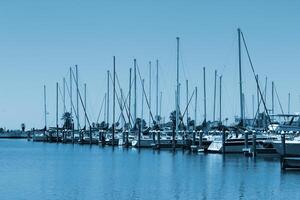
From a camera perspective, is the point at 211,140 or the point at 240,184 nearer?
the point at 240,184

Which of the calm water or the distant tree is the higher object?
the distant tree

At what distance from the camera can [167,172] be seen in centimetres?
6200

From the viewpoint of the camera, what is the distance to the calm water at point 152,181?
144 feet

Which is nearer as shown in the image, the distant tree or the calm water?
the calm water

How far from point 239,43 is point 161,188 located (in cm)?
4092

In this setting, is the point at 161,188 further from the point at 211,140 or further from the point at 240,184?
the point at 211,140

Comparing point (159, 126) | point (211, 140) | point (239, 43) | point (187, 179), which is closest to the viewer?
point (187, 179)

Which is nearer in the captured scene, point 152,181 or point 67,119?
point 152,181

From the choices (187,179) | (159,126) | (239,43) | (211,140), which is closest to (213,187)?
(187,179)

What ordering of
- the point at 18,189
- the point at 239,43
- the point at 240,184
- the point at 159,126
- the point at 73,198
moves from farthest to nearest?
the point at 159,126 < the point at 239,43 < the point at 240,184 < the point at 18,189 < the point at 73,198

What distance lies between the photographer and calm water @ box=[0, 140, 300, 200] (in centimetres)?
4400

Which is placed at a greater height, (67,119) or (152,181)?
(67,119)

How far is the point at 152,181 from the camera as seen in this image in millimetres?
52906

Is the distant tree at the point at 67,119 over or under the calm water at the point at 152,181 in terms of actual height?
over
